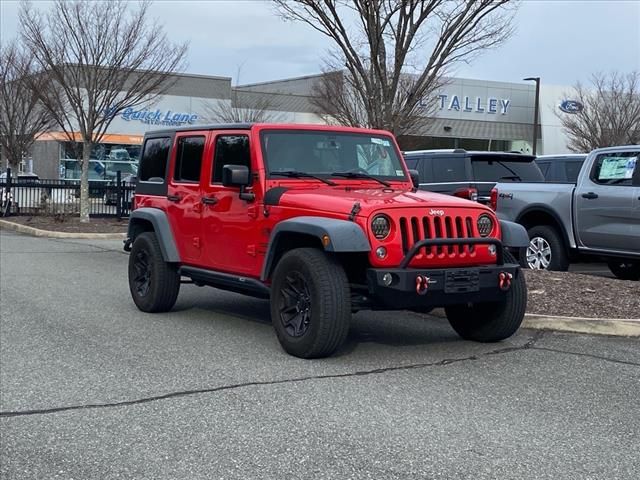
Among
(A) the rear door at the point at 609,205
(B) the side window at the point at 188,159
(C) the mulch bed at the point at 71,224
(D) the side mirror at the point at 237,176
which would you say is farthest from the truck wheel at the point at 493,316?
(C) the mulch bed at the point at 71,224

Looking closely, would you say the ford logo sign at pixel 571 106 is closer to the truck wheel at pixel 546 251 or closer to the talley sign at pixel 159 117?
the talley sign at pixel 159 117

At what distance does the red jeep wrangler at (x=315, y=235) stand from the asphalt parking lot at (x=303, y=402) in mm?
409

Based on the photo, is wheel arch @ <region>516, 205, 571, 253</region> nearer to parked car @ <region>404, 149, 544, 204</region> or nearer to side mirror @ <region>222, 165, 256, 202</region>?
parked car @ <region>404, 149, 544, 204</region>

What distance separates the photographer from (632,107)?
32.3 metres

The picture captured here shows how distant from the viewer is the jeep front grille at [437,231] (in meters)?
6.20

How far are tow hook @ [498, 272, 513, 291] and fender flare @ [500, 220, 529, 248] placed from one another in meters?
0.41

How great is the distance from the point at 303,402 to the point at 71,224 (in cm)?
1734

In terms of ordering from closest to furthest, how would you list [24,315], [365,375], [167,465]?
1. [167,465]
2. [365,375]
3. [24,315]

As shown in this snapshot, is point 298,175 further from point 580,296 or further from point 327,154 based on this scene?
point 580,296

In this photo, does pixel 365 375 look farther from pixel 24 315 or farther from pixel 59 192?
pixel 59 192

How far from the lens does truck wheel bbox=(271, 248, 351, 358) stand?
20.2 ft

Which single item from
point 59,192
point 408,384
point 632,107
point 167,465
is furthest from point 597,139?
point 167,465

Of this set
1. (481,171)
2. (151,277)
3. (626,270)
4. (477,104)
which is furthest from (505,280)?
(477,104)

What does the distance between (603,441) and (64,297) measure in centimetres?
701
